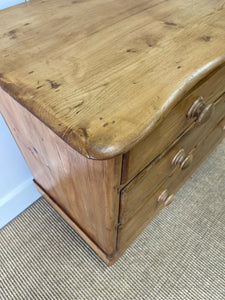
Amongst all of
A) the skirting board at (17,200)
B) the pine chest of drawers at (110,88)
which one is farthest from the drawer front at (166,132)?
the skirting board at (17,200)

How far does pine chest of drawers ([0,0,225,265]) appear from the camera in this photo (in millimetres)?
383

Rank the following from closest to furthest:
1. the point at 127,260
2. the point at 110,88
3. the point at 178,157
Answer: the point at 110,88
the point at 178,157
the point at 127,260

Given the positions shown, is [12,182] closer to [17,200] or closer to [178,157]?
[17,200]

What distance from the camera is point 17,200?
103 cm

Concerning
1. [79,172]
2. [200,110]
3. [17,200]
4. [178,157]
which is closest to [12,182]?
[17,200]

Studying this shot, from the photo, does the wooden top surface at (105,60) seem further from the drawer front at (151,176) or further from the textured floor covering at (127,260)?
the textured floor covering at (127,260)

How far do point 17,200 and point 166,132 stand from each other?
0.78m

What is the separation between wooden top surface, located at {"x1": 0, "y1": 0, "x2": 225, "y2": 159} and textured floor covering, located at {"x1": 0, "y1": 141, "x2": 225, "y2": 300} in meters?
0.76

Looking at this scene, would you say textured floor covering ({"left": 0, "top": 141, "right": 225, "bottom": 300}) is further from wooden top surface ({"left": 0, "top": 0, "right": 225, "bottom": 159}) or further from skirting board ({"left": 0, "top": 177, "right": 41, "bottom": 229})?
wooden top surface ({"left": 0, "top": 0, "right": 225, "bottom": 159})

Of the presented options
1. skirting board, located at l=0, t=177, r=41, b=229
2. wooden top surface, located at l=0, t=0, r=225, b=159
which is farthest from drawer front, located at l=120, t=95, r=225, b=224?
skirting board, located at l=0, t=177, r=41, b=229

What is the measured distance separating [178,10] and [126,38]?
0.21 metres

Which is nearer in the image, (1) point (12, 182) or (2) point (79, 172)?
(2) point (79, 172)

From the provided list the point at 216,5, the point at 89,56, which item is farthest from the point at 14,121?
the point at 216,5

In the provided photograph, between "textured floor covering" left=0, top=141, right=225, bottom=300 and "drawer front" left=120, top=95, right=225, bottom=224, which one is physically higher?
"drawer front" left=120, top=95, right=225, bottom=224
